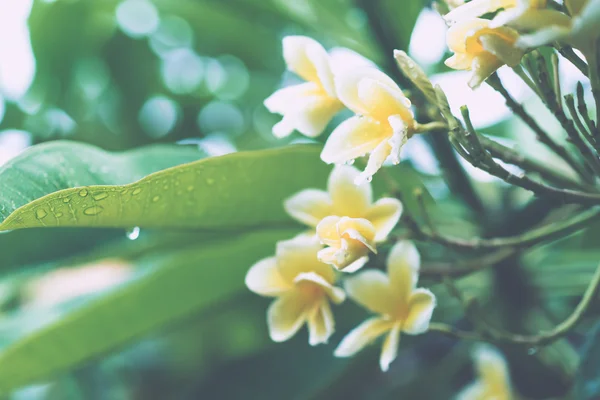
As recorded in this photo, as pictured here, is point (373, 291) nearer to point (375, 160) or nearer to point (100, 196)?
point (375, 160)

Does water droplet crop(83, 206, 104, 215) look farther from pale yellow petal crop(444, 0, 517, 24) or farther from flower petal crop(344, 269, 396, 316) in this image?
pale yellow petal crop(444, 0, 517, 24)

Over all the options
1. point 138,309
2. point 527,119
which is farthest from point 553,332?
point 138,309

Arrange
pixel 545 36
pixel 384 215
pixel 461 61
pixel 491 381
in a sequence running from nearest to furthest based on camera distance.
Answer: pixel 545 36 → pixel 461 61 → pixel 384 215 → pixel 491 381

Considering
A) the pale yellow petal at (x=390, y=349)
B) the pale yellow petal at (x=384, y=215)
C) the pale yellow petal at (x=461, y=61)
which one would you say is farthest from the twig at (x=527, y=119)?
the pale yellow petal at (x=390, y=349)

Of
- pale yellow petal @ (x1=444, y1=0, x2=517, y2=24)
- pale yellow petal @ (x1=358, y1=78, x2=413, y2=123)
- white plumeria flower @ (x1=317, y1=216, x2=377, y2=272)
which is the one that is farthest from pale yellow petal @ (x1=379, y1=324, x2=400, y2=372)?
pale yellow petal @ (x1=444, y1=0, x2=517, y2=24)

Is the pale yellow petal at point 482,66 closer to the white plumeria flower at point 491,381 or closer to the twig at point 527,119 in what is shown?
the twig at point 527,119
